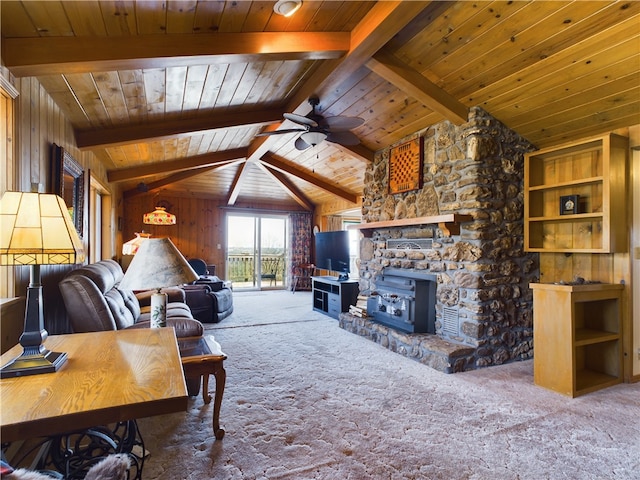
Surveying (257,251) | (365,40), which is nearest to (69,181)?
(365,40)

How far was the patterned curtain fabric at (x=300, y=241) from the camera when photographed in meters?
9.27

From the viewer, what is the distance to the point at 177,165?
232 inches

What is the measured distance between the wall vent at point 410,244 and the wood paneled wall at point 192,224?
5.23 m

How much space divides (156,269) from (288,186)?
247 inches

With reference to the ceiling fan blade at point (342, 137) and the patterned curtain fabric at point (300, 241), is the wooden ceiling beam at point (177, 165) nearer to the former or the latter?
the ceiling fan blade at point (342, 137)

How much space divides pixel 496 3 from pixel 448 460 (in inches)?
117

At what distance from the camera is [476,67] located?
3.00 m

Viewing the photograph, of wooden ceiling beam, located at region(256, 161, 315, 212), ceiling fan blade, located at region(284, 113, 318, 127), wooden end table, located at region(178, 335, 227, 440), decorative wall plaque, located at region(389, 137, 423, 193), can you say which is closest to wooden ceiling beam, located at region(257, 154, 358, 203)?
wooden ceiling beam, located at region(256, 161, 315, 212)

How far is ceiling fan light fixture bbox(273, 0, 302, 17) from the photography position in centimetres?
216

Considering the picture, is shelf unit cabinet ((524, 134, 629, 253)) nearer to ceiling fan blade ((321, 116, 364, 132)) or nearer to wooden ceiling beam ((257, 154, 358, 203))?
ceiling fan blade ((321, 116, 364, 132))

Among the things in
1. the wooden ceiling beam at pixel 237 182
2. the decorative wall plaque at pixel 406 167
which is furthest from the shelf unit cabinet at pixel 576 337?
the wooden ceiling beam at pixel 237 182

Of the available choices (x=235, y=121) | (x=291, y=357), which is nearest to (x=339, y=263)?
(x=291, y=357)

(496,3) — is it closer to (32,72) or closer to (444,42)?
(444,42)

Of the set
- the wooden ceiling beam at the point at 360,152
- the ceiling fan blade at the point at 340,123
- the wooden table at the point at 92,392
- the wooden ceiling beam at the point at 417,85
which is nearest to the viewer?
the wooden table at the point at 92,392
